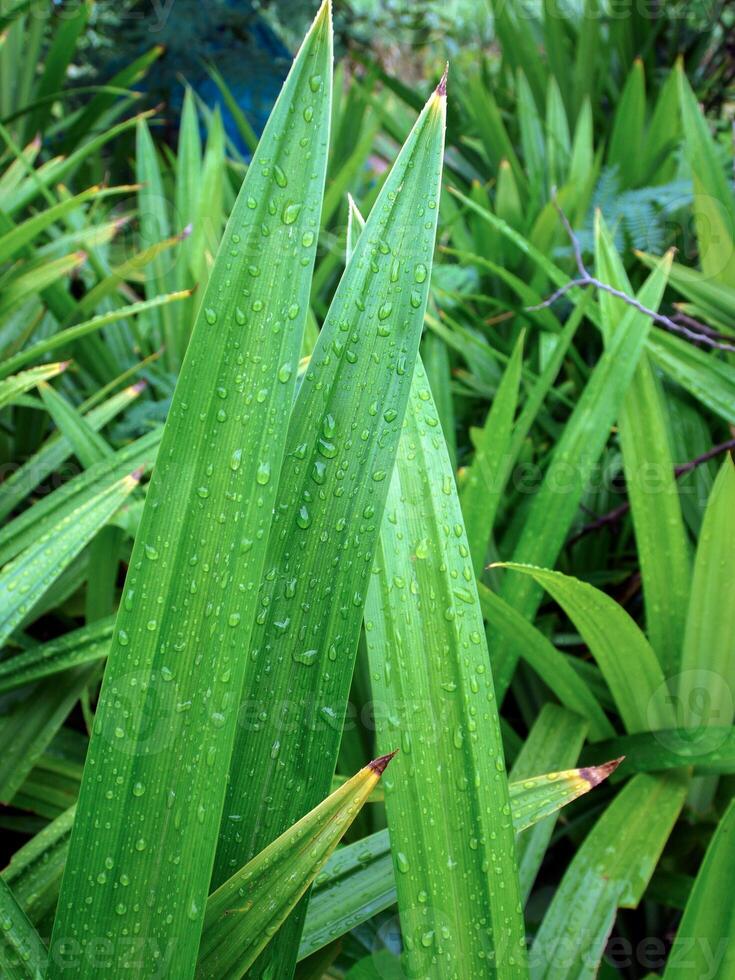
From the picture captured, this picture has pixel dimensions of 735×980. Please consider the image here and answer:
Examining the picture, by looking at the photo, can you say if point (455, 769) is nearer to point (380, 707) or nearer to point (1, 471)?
point (380, 707)

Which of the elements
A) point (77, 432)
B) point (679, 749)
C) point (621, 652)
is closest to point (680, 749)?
point (679, 749)

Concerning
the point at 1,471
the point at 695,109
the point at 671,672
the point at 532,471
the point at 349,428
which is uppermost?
the point at 695,109

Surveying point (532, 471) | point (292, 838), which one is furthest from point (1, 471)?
point (292, 838)

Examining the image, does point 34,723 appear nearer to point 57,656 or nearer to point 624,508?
point 57,656

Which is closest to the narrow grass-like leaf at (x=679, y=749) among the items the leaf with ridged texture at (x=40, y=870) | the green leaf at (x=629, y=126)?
the leaf with ridged texture at (x=40, y=870)

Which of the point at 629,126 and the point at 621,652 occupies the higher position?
the point at 629,126
